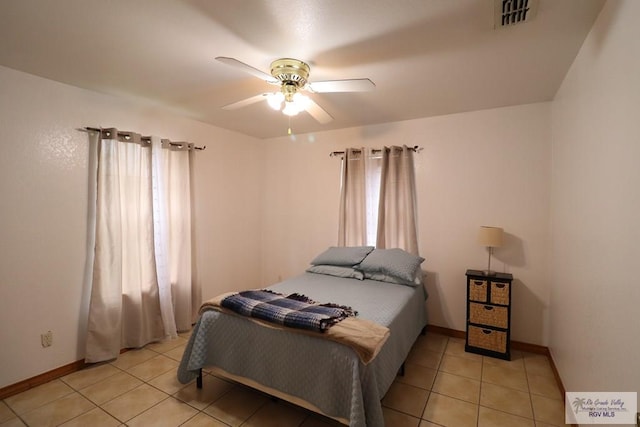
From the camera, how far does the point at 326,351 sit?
1.81 meters

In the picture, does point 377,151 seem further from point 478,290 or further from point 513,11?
point 513,11

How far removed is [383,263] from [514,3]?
227 cm

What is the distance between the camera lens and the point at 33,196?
237 cm

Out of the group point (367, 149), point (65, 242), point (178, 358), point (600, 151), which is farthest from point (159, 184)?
point (600, 151)

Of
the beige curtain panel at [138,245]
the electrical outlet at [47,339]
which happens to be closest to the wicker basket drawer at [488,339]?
the beige curtain panel at [138,245]

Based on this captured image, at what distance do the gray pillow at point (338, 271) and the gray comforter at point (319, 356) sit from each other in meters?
0.44

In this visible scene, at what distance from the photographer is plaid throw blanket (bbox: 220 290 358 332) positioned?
1.87m

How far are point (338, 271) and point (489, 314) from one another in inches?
59.7

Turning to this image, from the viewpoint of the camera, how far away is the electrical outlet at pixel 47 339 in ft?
7.96

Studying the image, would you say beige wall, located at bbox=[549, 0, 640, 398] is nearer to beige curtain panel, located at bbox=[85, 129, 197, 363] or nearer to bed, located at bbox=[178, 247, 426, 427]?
bed, located at bbox=[178, 247, 426, 427]

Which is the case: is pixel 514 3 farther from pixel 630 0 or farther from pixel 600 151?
pixel 600 151

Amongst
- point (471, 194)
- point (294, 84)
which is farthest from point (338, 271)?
point (294, 84)

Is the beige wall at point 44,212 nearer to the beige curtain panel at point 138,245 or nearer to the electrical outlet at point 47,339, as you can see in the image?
the electrical outlet at point 47,339

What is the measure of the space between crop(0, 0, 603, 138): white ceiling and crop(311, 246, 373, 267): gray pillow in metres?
1.62
